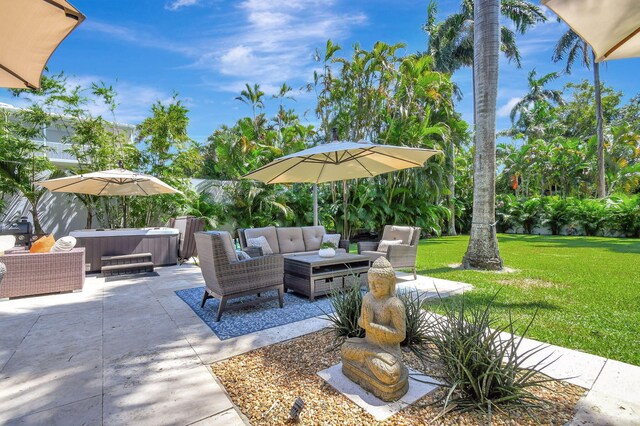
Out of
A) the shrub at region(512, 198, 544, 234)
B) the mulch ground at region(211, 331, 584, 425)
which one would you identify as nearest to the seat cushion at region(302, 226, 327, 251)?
the mulch ground at region(211, 331, 584, 425)

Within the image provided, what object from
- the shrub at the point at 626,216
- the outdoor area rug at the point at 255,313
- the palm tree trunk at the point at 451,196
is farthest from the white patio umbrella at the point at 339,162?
the shrub at the point at 626,216

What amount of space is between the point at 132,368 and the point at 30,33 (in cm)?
283

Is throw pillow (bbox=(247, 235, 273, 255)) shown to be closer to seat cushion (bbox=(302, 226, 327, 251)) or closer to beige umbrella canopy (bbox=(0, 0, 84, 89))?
seat cushion (bbox=(302, 226, 327, 251))

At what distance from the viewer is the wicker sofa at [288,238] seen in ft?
20.3

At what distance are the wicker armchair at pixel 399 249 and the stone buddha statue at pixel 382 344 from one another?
329 cm

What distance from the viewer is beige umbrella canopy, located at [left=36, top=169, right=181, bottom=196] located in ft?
23.9

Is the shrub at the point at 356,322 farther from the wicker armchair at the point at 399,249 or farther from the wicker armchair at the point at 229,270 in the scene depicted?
the wicker armchair at the point at 399,249

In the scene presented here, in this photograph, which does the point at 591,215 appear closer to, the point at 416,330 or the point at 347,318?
the point at 416,330

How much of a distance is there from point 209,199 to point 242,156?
6.80ft

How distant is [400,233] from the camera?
6.52 metres

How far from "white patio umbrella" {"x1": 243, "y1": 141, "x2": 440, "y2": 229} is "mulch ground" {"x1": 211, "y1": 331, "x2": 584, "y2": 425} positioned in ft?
9.55

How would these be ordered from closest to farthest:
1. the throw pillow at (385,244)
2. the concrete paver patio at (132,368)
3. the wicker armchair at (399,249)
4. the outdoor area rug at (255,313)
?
1. the concrete paver patio at (132,368)
2. the outdoor area rug at (255,313)
3. the wicker armchair at (399,249)
4. the throw pillow at (385,244)

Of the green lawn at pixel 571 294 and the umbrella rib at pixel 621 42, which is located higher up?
the umbrella rib at pixel 621 42

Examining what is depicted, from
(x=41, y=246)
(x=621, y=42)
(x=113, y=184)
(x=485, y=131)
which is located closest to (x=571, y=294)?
(x=485, y=131)
